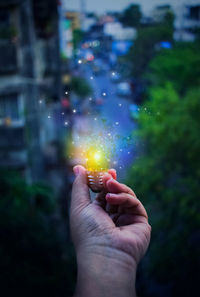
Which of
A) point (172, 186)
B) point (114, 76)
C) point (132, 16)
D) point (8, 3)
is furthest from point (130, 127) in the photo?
point (8, 3)

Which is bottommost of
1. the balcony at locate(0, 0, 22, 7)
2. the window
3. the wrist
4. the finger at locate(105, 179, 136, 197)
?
the window

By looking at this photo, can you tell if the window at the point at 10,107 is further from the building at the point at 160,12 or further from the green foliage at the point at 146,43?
the building at the point at 160,12

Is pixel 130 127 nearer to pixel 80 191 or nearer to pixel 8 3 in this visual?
pixel 80 191

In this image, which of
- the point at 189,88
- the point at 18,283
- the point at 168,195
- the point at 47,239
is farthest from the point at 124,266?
the point at 189,88

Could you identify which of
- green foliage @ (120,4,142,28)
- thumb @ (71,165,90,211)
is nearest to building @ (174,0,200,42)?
green foliage @ (120,4,142,28)

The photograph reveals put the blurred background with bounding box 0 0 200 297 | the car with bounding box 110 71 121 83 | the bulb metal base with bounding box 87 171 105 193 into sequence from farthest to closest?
the blurred background with bounding box 0 0 200 297 < the car with bounding box 110 71 121 83 < the bulb metal base with bounding box 87 171 105 193

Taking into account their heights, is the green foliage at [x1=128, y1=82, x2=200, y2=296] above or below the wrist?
below

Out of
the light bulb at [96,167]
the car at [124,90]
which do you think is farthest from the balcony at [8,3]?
the light bulb at [96,167]

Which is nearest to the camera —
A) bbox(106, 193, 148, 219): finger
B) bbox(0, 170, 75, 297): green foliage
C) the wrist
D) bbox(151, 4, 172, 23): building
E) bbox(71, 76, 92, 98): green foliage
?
the wrist

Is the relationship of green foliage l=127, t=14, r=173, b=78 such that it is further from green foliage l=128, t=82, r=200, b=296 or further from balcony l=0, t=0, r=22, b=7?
balcony l=0, t=0, r=22, b=7
